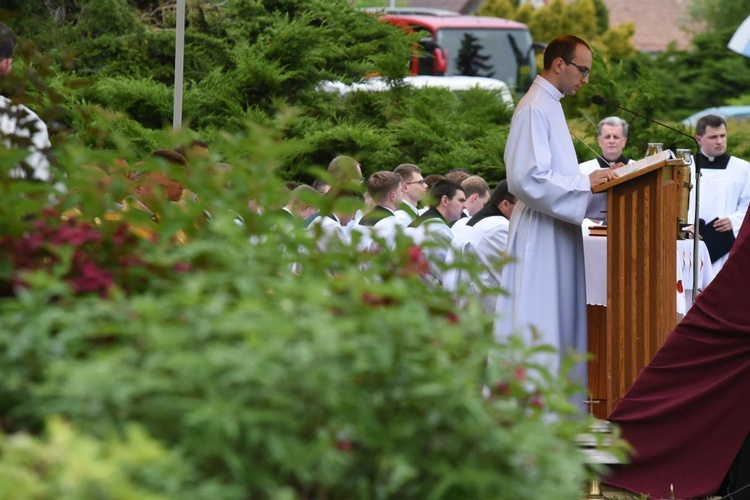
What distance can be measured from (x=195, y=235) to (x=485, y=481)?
33.9 inches

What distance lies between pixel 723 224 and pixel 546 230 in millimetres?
4673

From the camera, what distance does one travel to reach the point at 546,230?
21.9 ft

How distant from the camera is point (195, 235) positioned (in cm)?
283

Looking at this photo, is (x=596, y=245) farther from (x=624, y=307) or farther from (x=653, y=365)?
(x=653, y=365)

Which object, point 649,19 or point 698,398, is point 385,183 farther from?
point 649,19

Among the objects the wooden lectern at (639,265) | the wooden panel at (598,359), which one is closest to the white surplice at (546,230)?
the wooden lectern at (639,265)

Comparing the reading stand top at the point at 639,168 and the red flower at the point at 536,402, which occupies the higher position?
the reading stand top at the point at 639,168

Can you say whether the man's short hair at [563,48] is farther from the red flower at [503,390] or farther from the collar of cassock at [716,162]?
the collar of cassock at [716,162]

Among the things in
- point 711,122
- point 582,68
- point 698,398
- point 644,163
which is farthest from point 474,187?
point 698,398

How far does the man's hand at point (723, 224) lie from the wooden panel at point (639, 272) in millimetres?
4518

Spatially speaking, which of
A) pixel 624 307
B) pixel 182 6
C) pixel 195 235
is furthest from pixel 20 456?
pixel 182 6

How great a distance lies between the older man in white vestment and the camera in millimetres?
6488

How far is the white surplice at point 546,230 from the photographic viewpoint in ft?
21.3

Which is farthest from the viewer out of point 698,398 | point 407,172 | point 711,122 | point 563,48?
point 711,122
